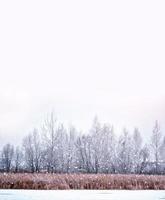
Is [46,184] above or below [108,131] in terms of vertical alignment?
below

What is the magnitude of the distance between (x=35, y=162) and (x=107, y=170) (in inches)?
248

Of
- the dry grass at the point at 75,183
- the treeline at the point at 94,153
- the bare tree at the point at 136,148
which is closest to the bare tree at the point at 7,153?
the treeline at the point at 94,153

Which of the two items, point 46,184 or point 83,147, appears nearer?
point 46,184

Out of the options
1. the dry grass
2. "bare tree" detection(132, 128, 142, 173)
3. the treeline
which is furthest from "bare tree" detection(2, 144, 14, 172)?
the dry grass

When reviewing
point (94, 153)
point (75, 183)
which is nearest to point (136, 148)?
point (94, 153)

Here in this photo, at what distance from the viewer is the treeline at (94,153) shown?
3148 centimetres

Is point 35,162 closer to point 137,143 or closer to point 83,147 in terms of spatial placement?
point 83,147

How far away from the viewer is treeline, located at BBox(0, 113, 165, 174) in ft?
103

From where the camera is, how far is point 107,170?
31.8m

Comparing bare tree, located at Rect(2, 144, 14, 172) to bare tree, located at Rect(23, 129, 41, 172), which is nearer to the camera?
bare tree, located at Rect(23, 129, 41, 172)

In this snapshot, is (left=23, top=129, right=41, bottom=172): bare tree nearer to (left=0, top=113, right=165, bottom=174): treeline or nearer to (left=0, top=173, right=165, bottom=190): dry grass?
(left=0, top=113, right=165, bottom=174): treeline

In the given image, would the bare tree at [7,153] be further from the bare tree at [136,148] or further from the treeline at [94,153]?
the bare tree at [136,148]
